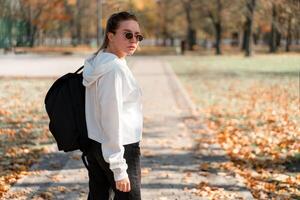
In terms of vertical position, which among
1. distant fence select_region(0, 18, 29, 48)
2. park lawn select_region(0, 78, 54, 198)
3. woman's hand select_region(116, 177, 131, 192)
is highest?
distant fence select_region(0, 18, 29, 48)

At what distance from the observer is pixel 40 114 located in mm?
11203

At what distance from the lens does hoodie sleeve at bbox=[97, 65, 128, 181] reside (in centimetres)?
288

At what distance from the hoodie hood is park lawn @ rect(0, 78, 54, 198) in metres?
2.88

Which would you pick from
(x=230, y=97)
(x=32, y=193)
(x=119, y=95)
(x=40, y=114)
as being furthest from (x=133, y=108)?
(x=230, y=97)

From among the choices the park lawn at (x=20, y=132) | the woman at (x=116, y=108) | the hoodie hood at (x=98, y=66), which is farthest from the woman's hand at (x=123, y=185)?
the park lawn at (x=20, y=132)

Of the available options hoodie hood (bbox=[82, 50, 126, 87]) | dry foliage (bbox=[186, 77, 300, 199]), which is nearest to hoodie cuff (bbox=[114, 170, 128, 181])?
hoodie hood (bbox=[82, 50, 126, 87])

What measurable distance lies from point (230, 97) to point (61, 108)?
11985mm

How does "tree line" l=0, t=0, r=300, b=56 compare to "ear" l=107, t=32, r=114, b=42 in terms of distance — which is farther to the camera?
"tree line" l=0, t=0, r=300, b=56

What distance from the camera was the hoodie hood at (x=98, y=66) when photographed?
9.53 feet

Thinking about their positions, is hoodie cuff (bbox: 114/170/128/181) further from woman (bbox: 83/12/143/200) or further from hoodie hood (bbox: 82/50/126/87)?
hoodie hood (bbox: 82/50/126/87)

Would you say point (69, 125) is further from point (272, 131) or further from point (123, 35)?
point (272, 131)

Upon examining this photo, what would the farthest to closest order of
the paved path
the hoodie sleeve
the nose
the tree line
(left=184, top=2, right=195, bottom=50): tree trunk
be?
(left=184, top=2, right=195, bottom=50): tree trunk → the tree line → the paved path → the nose → the hoodie sleeve

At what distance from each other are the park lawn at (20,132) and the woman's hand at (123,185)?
282 cm

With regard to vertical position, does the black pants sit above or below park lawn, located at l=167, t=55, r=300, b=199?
above
